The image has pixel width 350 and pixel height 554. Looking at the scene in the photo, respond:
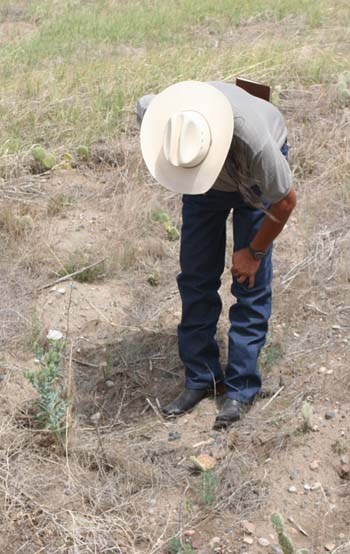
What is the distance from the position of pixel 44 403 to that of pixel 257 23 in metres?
7.74

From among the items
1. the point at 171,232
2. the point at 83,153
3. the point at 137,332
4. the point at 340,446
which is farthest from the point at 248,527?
the point at 83,153

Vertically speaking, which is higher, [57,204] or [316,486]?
[316,486]

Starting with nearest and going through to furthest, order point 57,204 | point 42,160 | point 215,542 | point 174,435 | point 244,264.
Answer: point 215,542, point 244,264, point 174,435, point 57,204, point 42,160

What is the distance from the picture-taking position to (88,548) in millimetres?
2818

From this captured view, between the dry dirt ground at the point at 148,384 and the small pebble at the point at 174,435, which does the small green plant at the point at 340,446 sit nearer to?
the dry dirt ground at the point at 148,384

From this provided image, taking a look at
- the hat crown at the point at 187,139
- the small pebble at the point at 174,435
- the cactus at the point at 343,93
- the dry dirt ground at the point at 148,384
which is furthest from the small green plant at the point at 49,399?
the cactus at the point at 343,93

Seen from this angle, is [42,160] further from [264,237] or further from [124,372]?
[264,237]

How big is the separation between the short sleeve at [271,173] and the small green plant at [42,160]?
8.59ft

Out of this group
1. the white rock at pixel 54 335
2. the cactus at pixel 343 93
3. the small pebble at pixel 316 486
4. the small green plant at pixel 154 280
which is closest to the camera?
the small pebble at pixel 316 486

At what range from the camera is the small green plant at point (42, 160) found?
5477 millimetres

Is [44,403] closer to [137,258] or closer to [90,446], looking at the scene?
[90,446]

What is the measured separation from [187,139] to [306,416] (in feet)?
3.82

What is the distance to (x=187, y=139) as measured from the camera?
302 centimetres

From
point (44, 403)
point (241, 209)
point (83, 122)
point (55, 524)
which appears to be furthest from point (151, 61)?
point (55, 524)
